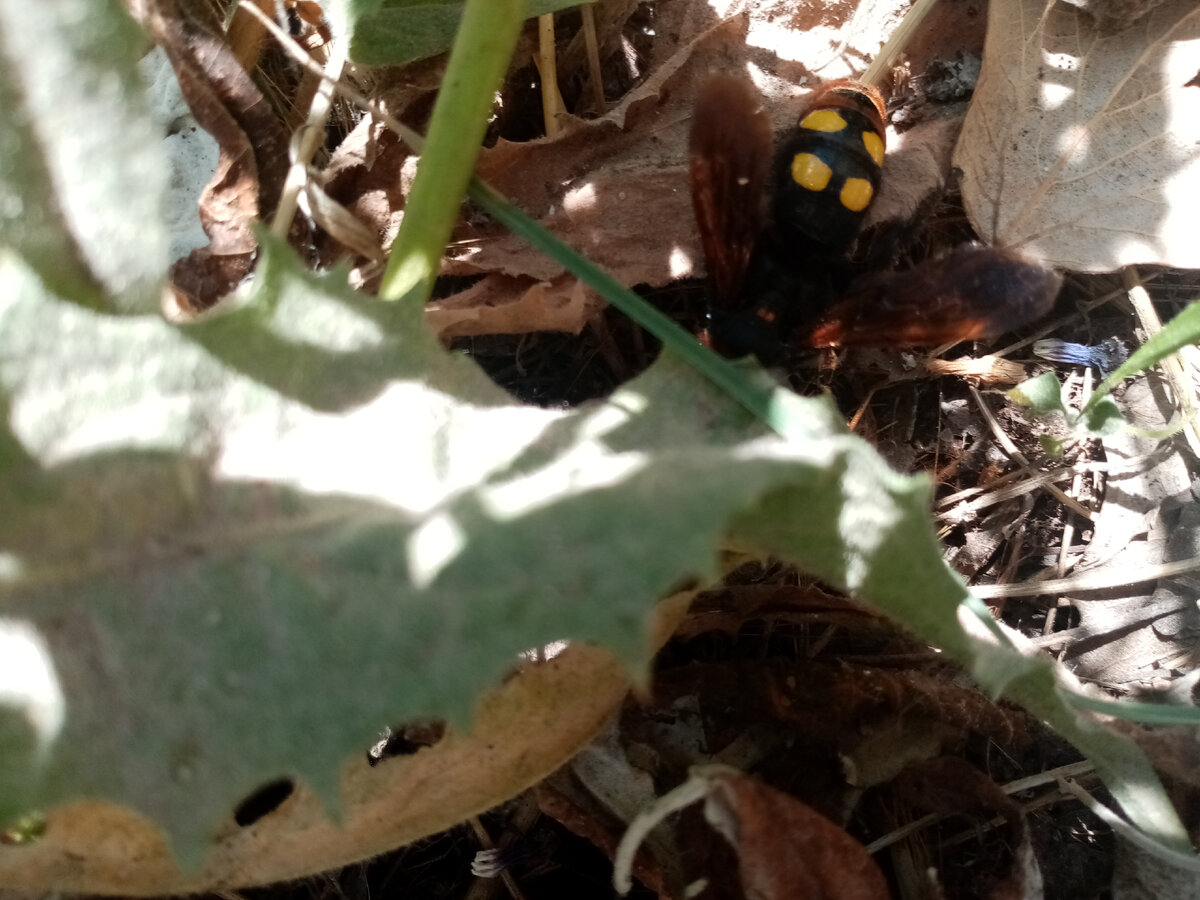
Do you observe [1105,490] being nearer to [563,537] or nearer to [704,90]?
[704,90]

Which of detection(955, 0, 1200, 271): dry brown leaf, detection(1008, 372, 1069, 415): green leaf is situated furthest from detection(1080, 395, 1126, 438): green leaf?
detection(955, 0, 1200, 271): dry brown leaf

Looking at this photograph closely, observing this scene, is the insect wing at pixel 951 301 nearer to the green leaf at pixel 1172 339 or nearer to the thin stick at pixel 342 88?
the green leaf at pixel 1172 339

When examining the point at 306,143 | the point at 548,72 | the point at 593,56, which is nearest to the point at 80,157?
the point at 306,143

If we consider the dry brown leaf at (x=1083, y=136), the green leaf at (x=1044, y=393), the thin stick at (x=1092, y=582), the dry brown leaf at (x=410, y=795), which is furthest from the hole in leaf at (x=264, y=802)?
the dry brown leaf at (x=1083, y=136)

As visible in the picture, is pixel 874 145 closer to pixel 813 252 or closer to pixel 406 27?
Result: pixel 813 252

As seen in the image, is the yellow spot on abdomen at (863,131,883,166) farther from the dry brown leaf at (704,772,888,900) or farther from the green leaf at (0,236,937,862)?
the dry brown leaf at (704,772,888,900)
